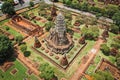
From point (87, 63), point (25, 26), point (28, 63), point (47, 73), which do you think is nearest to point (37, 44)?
point (28, 63)

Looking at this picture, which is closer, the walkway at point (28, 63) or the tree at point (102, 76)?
the tree at point (102, 76)

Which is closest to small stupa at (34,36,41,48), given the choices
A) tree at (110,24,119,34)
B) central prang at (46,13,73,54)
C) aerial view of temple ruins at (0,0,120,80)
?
aerial view of temple ruins at (0,0,120,80)

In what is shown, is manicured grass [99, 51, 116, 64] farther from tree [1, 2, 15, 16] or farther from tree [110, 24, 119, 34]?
tree [1, 2, 15, 16]

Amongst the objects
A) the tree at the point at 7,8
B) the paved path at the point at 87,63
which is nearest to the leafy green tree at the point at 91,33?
the paved path at the point at 87,63

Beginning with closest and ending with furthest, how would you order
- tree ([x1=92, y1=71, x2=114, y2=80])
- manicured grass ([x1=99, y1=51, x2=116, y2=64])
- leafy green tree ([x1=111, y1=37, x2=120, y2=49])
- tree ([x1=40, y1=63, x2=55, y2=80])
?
tree ([x1=92, y1=71, x2=114, y2=80])
tree ([x1=40, y1=63, x2=55, y2=80])
manicured grass ([x1=99, y1=51, x2=116, y2=64])
leafy green tree ([x1=111, y1=37, x2=120, y2=49])

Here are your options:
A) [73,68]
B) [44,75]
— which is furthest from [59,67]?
[44,75]

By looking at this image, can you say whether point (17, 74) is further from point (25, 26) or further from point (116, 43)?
point (116, 43)

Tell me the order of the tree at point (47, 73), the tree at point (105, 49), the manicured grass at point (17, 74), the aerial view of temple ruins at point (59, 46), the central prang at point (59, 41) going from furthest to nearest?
the tree at point (105, 49) < the central prang at point (59, 41) < the aerial view of temple ruins at point (59, 46) < the manicured grass at point (17, 74) < the tree at point (47, 73)

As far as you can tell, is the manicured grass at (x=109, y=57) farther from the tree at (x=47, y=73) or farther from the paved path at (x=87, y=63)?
the tree at (x=47, y=73)
